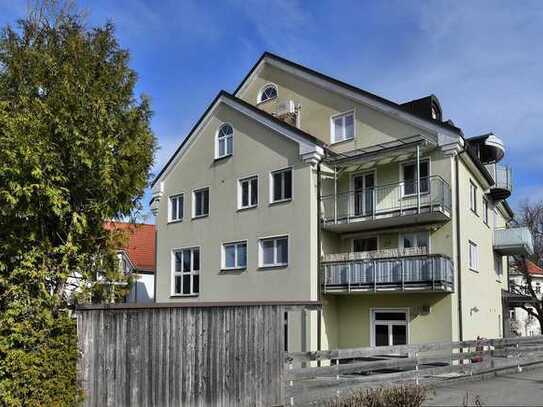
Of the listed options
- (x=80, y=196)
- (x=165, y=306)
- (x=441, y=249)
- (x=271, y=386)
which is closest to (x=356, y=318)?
(x=441, y=249)

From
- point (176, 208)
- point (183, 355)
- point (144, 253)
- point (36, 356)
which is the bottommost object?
point (183, 355)

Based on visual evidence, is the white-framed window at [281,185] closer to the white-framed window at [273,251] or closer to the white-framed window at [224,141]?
the white-framed window at [273,251]

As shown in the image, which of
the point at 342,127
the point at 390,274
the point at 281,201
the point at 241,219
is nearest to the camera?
the point at 390,274

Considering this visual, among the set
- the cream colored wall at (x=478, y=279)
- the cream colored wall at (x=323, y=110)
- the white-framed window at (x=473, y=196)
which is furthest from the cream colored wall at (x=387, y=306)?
the cream colored wall at (x=323, y=110)

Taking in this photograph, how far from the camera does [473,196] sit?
23625mm

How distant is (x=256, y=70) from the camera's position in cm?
2803

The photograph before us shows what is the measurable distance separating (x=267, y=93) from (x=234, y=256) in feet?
26.7

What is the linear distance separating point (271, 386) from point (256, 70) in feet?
65.0

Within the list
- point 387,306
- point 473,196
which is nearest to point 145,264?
point 387,306

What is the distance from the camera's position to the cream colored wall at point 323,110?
22500mm

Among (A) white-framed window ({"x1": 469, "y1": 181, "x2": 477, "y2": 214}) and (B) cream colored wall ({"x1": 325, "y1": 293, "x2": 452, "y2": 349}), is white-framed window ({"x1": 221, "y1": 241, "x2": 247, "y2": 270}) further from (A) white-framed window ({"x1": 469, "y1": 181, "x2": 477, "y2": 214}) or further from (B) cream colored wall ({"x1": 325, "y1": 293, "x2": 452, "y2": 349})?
(A) white-framed window ({"x1": 469, "y1": 181, "x2": 477, "y2": 214})

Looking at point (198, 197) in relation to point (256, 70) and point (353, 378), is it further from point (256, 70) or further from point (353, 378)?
point (353, 378)

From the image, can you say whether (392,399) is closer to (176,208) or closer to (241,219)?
(241,219)

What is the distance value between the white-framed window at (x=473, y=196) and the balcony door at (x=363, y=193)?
13.3 ft
